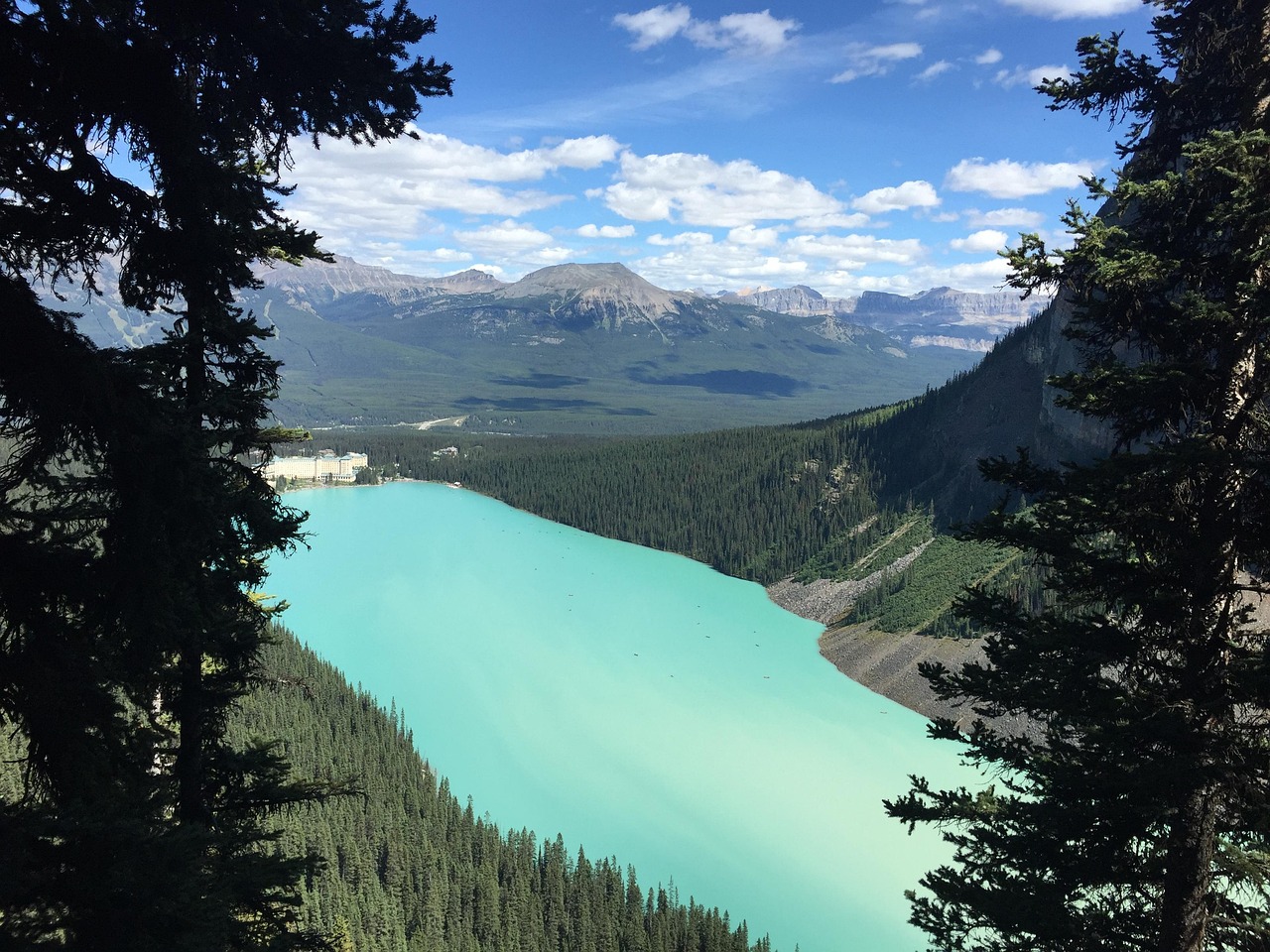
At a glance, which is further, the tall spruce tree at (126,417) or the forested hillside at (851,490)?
the forested hillside at (851,490)

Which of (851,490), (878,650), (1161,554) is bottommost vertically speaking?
(878,650)

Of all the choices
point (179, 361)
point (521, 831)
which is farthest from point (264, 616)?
point (521, 831)

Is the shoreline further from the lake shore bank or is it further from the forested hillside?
the forested hillside

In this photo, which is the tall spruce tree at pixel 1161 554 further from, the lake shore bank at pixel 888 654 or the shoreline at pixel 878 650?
the lake shore bank at pixel 888 654

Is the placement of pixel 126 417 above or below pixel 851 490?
above

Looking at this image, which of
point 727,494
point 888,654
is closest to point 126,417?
point 888,654

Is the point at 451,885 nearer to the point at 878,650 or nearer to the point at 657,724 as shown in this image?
the point at 657,724

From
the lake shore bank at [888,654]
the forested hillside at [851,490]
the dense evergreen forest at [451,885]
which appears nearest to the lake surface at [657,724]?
the lake shore bank at [888,654]

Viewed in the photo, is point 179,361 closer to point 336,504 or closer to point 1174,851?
point 1174,851
